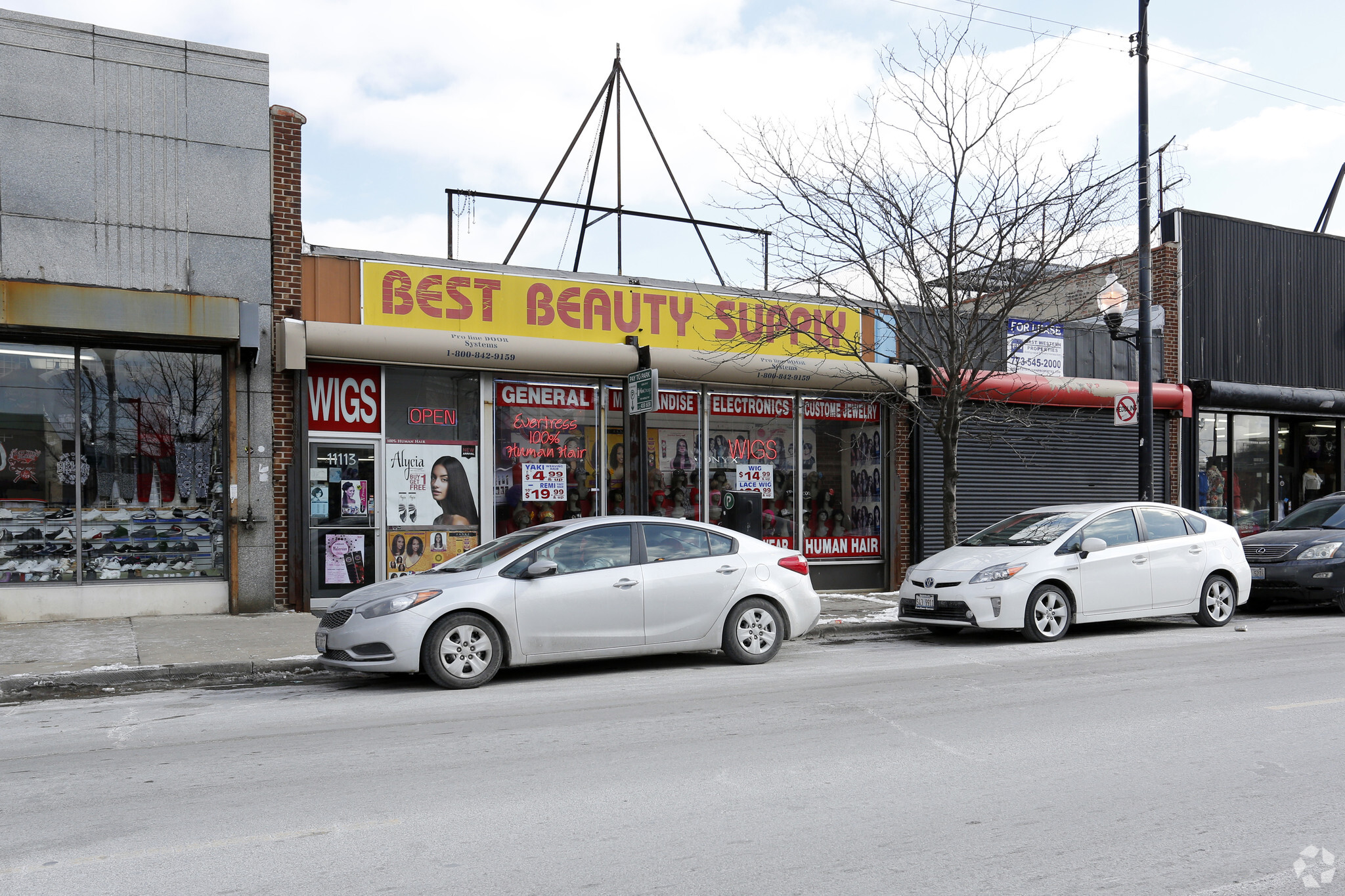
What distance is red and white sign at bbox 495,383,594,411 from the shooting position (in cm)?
1403

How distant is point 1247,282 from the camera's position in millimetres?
20359

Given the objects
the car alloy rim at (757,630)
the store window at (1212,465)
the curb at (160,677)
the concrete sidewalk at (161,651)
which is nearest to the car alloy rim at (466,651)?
the curb at (160,677)

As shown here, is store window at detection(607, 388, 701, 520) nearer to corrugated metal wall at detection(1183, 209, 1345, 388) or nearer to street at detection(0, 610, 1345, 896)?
street at detection(0, 610, 1345, 896)

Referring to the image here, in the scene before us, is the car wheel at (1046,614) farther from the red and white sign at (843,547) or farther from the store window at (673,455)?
the store window at (673,455)

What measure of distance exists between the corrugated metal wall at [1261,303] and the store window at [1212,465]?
891mm

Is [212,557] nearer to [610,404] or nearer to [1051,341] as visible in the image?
[610,404]

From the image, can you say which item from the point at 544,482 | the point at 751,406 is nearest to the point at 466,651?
the point at 544,482

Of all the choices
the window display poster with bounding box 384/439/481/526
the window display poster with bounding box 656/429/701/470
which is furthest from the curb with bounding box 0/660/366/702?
the window display poster with bounding box 656/429/701/470

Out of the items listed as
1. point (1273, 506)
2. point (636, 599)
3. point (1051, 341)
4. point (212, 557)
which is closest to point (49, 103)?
point (212, 557)

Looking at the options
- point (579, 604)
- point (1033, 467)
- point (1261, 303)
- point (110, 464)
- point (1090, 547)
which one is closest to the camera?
point (579, 604)

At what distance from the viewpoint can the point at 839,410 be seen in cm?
1648

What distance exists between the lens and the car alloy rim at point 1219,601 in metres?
12.3

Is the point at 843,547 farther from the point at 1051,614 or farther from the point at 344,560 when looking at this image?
the point at 344,560

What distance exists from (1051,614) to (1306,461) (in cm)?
1416
